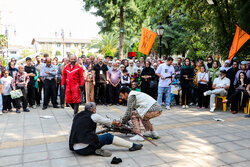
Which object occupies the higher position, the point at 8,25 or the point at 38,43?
the point at 38,43

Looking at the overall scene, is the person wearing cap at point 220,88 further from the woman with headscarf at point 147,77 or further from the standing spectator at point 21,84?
the standing spectator at point 21,84

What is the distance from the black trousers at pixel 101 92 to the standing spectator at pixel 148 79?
1.71 metres

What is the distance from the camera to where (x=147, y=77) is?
9523 millimetres

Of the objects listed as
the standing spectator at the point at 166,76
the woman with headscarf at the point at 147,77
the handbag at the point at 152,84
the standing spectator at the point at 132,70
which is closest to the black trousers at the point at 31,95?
the standing spectator at the point at 132,70

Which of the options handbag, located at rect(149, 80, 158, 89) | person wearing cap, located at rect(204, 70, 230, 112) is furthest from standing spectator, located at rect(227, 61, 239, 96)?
handbag, located at rect(149, 80, 158, 89)

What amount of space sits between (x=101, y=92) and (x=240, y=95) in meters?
5.62

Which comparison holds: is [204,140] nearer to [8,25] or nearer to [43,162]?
[43,162]

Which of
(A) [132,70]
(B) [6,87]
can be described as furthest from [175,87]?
(B) [6,87]

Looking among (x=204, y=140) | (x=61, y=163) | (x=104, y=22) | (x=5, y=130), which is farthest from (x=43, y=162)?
(x=104, y=22)

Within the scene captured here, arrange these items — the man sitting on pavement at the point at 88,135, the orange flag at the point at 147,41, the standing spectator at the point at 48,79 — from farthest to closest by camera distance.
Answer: the orange flag at the point at 147,41 < the standing spectator at the point at 48,79 < the man sitting on pavement at the point at 88,135

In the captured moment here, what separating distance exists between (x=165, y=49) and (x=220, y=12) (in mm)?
21425

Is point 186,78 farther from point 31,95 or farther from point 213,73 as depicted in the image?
point 31,95

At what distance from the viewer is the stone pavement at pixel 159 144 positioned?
3.98m

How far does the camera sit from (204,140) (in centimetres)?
508
